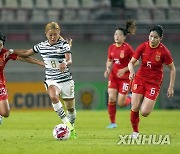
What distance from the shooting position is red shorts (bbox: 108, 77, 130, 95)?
733 inches

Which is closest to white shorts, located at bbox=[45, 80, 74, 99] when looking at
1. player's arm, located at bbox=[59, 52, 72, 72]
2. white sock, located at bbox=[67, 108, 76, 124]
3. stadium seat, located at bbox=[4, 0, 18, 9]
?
white sock, located at bbox=[67, 108, 76, 124]

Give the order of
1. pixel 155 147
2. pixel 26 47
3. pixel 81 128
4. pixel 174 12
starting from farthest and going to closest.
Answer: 1. pixel 174 12
2. pixel 26 47
3. pixel 81 128
4. pixel 155 147

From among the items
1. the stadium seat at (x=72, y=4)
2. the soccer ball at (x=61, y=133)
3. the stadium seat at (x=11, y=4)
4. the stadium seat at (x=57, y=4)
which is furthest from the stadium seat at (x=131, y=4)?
the soccer ball at (x=61, y=133)

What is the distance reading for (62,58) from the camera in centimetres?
1430

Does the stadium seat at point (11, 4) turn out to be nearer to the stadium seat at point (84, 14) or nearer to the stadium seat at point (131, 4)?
the stadium seat at point (84, 14)

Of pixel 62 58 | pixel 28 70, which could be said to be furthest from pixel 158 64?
pixel 28 70

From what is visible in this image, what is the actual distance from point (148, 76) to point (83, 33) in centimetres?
1867

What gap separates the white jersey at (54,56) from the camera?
46.8ft

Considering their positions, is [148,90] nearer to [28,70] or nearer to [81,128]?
[81,128]

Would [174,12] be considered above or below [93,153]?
above

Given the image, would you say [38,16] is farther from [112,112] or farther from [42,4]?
[112,112]

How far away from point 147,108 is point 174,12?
2069 centimetres

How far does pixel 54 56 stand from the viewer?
1428 cm

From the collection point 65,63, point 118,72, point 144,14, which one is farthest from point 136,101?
point 144,14
